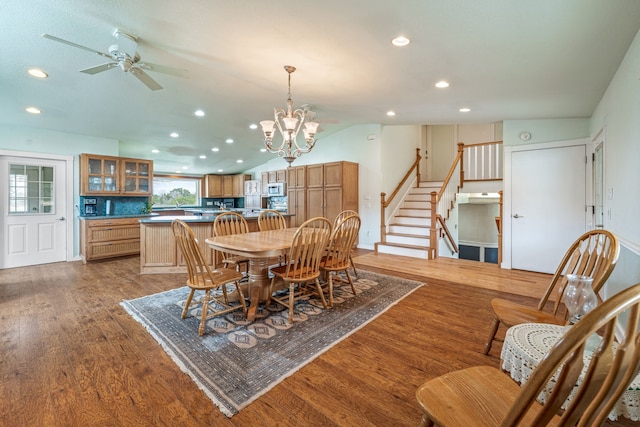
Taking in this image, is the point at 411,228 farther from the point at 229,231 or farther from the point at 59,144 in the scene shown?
the point at 59,144

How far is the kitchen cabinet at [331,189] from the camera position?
19.9 ft

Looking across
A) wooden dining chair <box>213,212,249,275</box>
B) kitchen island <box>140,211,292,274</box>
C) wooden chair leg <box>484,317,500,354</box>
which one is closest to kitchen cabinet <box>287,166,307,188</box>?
kitchen island <box>140,211,292,274</box>

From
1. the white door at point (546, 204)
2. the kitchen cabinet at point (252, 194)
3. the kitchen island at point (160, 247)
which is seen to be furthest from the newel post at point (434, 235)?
A: the kitchen cabinet at point (252, 194)

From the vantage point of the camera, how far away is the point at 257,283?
2861 mm

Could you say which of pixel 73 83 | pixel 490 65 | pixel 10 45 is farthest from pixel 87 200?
pixel 490 65

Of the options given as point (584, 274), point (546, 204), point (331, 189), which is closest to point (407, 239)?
point (331, 189)

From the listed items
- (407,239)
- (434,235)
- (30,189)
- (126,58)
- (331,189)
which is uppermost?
(126,58)

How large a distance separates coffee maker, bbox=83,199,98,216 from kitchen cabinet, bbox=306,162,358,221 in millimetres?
4269

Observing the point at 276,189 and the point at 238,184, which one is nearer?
the point at 276,189

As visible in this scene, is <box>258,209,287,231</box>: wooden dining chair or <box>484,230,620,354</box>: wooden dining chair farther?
<box>258,209,287,231</box>: wooden dining chair

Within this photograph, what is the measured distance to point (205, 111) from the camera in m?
4.68

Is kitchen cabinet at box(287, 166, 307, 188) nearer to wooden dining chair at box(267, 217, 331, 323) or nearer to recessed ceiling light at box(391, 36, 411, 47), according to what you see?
wooden dining chair at box(267, 217, 331, 323)

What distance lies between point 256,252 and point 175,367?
988mm

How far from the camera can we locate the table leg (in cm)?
280
